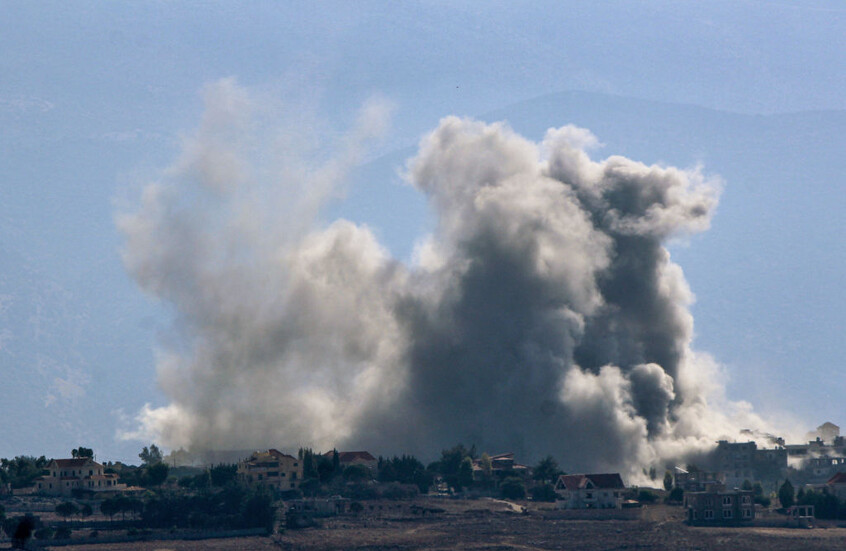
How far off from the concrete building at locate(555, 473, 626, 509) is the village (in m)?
0.09

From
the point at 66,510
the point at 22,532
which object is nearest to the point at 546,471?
the point at 66,510

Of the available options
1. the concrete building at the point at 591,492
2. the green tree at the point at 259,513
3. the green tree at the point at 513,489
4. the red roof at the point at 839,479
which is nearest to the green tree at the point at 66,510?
the green tree at the point at 259,513

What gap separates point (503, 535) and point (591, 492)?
42.1ft

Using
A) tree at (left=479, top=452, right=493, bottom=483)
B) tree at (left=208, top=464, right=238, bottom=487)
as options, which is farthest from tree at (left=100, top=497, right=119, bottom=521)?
tree at (left=479, top=452, right=493, bottom=483)

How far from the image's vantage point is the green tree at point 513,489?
11212 cm

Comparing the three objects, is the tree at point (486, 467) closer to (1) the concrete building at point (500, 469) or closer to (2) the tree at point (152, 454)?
(1) the concrete building at point (500, 469)

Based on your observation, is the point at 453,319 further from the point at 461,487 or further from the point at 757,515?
the point at 757,515

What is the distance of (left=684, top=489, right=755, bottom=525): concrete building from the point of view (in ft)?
337

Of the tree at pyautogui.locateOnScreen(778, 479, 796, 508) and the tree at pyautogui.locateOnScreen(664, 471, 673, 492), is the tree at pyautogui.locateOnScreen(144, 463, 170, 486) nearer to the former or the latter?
the tree at pyautogui.locateOnScreen(664, 471, 673, 492)

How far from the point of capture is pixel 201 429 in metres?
140

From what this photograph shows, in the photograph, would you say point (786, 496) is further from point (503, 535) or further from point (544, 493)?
point (503, 535)

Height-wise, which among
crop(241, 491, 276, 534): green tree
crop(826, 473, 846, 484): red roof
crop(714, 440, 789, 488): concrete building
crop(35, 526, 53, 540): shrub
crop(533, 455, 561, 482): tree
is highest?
crop(714, 440, 789, 488): concrete building

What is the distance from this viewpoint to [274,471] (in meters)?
115

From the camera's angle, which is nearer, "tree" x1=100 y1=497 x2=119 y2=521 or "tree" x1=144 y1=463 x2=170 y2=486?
"tree" x1=100 y1=497 x2=119 y2=521
